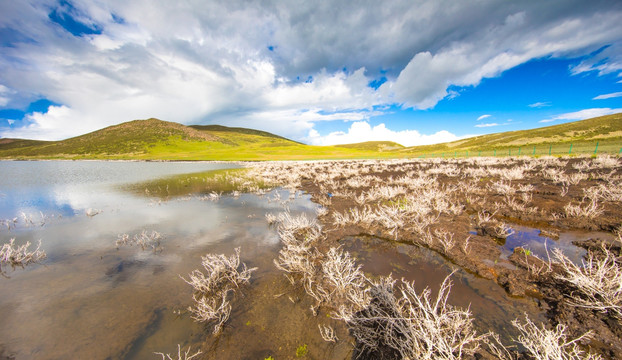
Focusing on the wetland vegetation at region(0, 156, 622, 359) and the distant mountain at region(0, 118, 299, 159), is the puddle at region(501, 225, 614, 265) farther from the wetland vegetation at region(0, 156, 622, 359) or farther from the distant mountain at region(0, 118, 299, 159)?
the distant mountain at region(0, 118, 299, 159)

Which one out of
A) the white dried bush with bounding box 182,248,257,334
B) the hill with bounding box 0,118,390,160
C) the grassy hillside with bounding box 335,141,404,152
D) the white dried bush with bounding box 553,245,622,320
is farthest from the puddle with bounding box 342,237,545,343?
the grassy hillside with bounding box 335,141,404,152

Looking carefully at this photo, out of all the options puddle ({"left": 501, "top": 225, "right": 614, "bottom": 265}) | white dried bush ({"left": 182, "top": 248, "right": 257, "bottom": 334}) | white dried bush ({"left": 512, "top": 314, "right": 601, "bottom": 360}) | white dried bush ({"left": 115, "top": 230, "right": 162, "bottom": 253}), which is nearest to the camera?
white dried bush ({"left": 512, "top": 314, "right": 601, "bottom": 360})

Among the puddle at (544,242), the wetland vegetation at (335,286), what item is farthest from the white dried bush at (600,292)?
the puddle at (544,242)

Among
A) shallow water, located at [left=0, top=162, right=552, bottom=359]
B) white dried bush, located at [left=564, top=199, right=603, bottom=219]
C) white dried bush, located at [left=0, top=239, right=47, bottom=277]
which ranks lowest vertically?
shallow water, located at [left=0, top=162, right=552, bottom=359]

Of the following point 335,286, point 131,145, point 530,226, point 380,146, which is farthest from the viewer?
point 380,146

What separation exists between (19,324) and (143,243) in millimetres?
3161

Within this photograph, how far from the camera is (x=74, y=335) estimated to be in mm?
3639

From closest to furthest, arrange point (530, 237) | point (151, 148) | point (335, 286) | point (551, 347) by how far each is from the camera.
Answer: point (551, 347), point (335, 286), point (530, 237), point (151, 148)

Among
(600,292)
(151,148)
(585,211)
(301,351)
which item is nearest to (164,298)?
(301,351)

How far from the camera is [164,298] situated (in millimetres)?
4504

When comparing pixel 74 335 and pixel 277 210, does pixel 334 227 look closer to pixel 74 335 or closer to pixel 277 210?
pixel 277 210

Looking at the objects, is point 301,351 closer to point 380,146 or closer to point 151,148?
point 151,148

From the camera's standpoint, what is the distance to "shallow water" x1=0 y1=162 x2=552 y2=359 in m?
3.44

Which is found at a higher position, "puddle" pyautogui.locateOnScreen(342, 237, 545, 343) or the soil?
the soil
